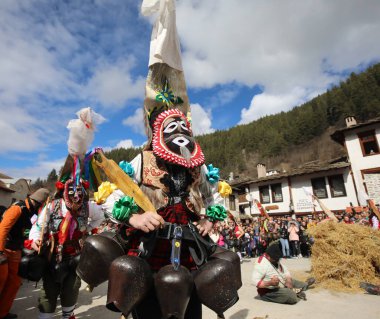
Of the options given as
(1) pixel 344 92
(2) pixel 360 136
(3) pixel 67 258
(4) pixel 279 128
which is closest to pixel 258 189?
(2) pixel 360 136

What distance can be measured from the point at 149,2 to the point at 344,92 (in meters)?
80.9

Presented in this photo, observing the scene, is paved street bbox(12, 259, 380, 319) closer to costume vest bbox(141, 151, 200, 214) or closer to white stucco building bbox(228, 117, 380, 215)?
costume vest bbox(141, 151, 200, 214)

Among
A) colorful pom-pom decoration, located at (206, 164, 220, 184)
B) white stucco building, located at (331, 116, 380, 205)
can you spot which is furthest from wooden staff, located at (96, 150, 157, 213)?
white stucco building, located at (331, 116, 380, 205)

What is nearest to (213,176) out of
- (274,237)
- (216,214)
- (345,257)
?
(216,214)

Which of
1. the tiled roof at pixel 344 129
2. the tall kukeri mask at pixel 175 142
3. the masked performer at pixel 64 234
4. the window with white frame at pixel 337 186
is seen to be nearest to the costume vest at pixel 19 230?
the masked performer at pixel 64 234

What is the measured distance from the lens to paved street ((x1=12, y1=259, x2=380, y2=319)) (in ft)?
15.6

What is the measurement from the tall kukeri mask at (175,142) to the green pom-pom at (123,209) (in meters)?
0.46

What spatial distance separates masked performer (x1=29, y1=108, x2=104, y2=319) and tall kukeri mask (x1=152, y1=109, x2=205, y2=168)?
4.77 feet

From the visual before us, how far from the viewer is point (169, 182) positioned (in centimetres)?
214

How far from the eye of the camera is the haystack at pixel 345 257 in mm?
6551

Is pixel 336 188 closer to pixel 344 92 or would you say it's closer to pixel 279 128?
pixel 344 92

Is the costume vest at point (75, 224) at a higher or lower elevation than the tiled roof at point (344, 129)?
lower

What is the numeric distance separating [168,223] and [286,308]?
4.66m

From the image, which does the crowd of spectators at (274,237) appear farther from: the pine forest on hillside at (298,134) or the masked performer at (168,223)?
the pine forest on hillside at (298,134)
